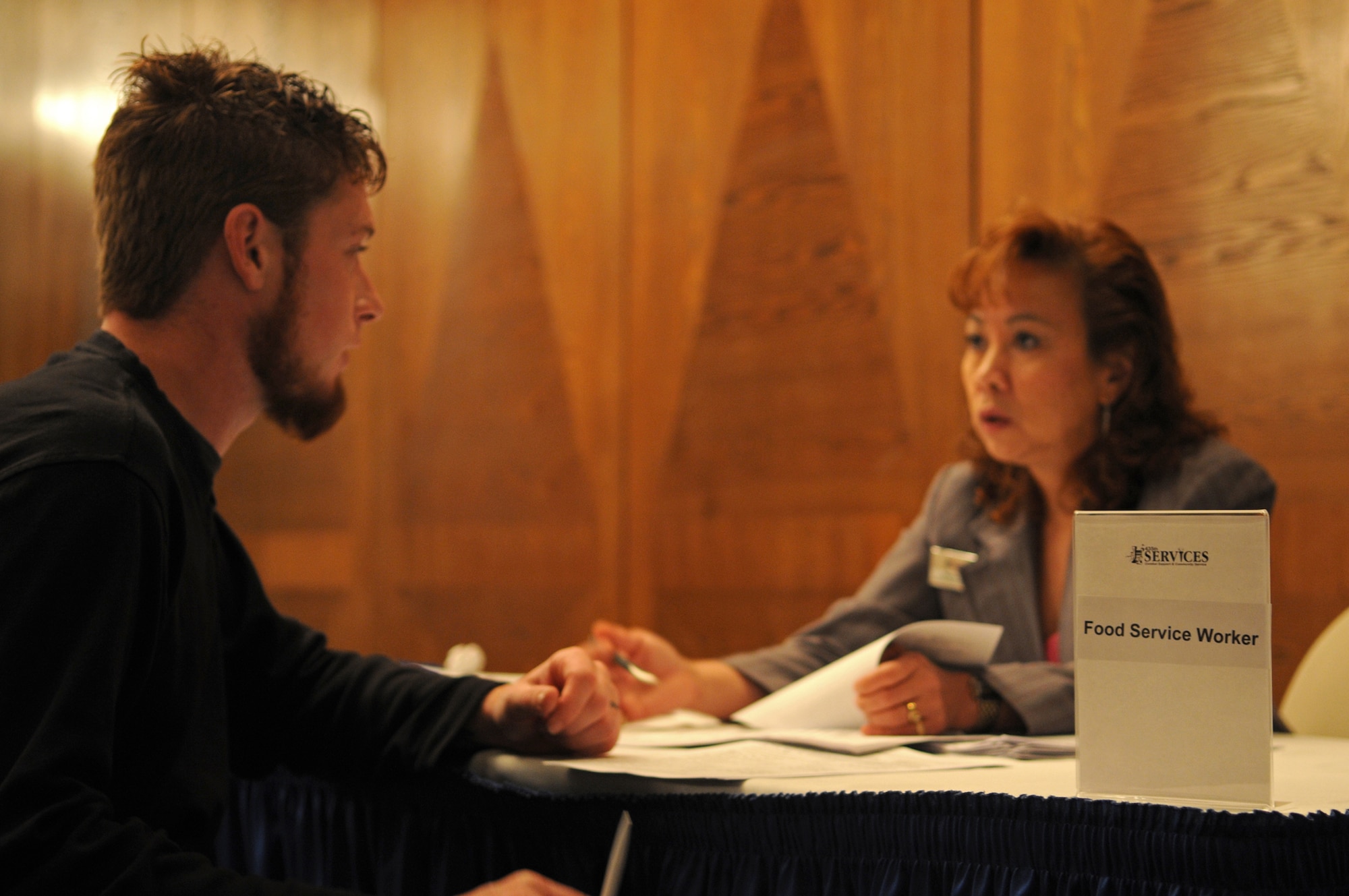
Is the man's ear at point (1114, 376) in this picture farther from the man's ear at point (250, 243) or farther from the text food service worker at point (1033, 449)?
the man's ear at point (250, 243)

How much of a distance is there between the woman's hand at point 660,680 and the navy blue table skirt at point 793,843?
1.60 feet

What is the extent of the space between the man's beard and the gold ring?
2.63 ft

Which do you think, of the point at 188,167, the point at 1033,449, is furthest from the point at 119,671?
the point at 1033,449

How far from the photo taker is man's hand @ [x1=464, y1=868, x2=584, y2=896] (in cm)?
89

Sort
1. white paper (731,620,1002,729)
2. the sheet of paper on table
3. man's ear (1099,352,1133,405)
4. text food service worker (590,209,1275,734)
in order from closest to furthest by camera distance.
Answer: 1. the sheet of paper on table
2. white paper (731,620,1002,729)
3. text food service worker (590,209,1275,734)
4. man's ear (1099,352,1133,405)

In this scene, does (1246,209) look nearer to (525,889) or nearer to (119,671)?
(525,889)

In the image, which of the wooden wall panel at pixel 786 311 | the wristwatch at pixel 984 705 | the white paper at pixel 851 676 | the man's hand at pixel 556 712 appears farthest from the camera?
the wooden wall panel at pixel 786 311

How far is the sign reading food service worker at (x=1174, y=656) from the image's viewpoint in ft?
2.82

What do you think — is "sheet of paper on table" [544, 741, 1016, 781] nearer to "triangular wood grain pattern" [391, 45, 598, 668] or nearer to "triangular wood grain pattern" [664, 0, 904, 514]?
"triangular wood grain pattern" [664, 0, 904, 514]

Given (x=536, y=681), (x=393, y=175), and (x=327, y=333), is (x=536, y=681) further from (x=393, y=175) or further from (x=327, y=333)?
(x=393, y=175)

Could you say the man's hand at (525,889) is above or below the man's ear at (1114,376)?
below

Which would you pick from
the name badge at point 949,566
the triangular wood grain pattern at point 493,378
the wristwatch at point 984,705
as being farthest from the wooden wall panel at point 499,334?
the wristwatch at point 984,705

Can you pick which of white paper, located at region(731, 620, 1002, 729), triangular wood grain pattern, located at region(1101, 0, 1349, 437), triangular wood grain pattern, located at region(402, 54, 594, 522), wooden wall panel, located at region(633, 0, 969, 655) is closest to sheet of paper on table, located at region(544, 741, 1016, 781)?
white paper, located at region(731, 620, 1002, 729)

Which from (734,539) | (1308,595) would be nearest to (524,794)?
(1308,595)
